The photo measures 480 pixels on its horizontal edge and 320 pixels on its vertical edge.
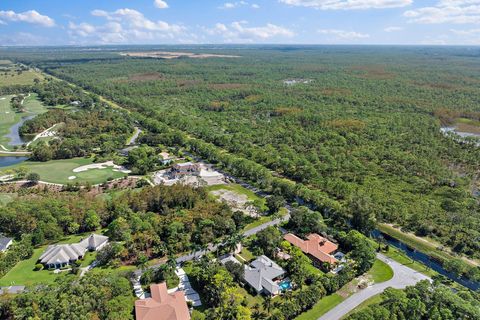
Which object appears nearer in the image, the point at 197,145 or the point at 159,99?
the point at 197,145

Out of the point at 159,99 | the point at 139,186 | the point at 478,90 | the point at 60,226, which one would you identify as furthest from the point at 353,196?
the point at 478,90

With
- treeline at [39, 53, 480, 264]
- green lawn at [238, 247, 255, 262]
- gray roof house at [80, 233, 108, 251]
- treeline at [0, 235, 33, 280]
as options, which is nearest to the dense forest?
treeline at [39, 53, 480, 264]

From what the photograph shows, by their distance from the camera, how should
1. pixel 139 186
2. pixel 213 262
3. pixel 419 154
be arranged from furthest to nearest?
1. pixel 419 154
2. pixel 139 186
3. pixel 213 262

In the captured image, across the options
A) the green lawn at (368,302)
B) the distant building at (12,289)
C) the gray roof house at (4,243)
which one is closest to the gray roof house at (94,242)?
the distant building at (12,289)

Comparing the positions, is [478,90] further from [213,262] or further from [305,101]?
[213,262]

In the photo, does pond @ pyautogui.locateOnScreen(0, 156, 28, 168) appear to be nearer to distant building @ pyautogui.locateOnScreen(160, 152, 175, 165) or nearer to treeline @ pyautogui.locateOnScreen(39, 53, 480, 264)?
treeline @ pyautogui.locateOnScreen(39, 53, 480, 264)

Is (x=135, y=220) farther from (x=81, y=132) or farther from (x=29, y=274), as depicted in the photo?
(x=81, y=132)

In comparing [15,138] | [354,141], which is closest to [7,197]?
[15,138]
